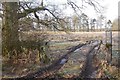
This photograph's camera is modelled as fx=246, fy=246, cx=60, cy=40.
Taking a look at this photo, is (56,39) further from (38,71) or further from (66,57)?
(38,71)

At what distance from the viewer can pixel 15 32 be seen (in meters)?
4.04

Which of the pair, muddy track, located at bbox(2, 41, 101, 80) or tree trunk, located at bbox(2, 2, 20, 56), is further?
tree trunk, located at bbox(2, 2, 20, 56)

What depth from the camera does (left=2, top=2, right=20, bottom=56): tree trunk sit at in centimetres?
401

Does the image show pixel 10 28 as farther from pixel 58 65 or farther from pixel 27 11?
pixel 58 65

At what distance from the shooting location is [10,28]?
4020mm

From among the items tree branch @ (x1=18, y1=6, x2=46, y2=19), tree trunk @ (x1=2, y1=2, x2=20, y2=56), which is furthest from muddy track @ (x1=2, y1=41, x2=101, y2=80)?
tree branch @ (x1=18, y1=6, x2=46, y2=19)

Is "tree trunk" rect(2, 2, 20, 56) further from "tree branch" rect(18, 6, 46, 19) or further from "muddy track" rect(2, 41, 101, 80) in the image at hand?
"muddy track" rect(2, 41, 101, 80)

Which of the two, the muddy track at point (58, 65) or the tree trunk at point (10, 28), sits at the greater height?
the tree trunk at point (10, 28)

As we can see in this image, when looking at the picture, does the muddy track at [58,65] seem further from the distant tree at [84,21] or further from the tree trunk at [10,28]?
the tree trunk at [10,28]

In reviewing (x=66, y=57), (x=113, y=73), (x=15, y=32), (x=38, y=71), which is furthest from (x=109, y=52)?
(x=15, y=32)

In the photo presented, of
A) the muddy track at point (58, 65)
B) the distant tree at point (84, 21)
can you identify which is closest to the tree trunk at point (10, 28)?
the muddy track at point (58, 65)

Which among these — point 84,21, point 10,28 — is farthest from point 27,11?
point 84,21

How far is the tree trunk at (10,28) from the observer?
13.2 ft

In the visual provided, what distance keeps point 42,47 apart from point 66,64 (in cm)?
48
